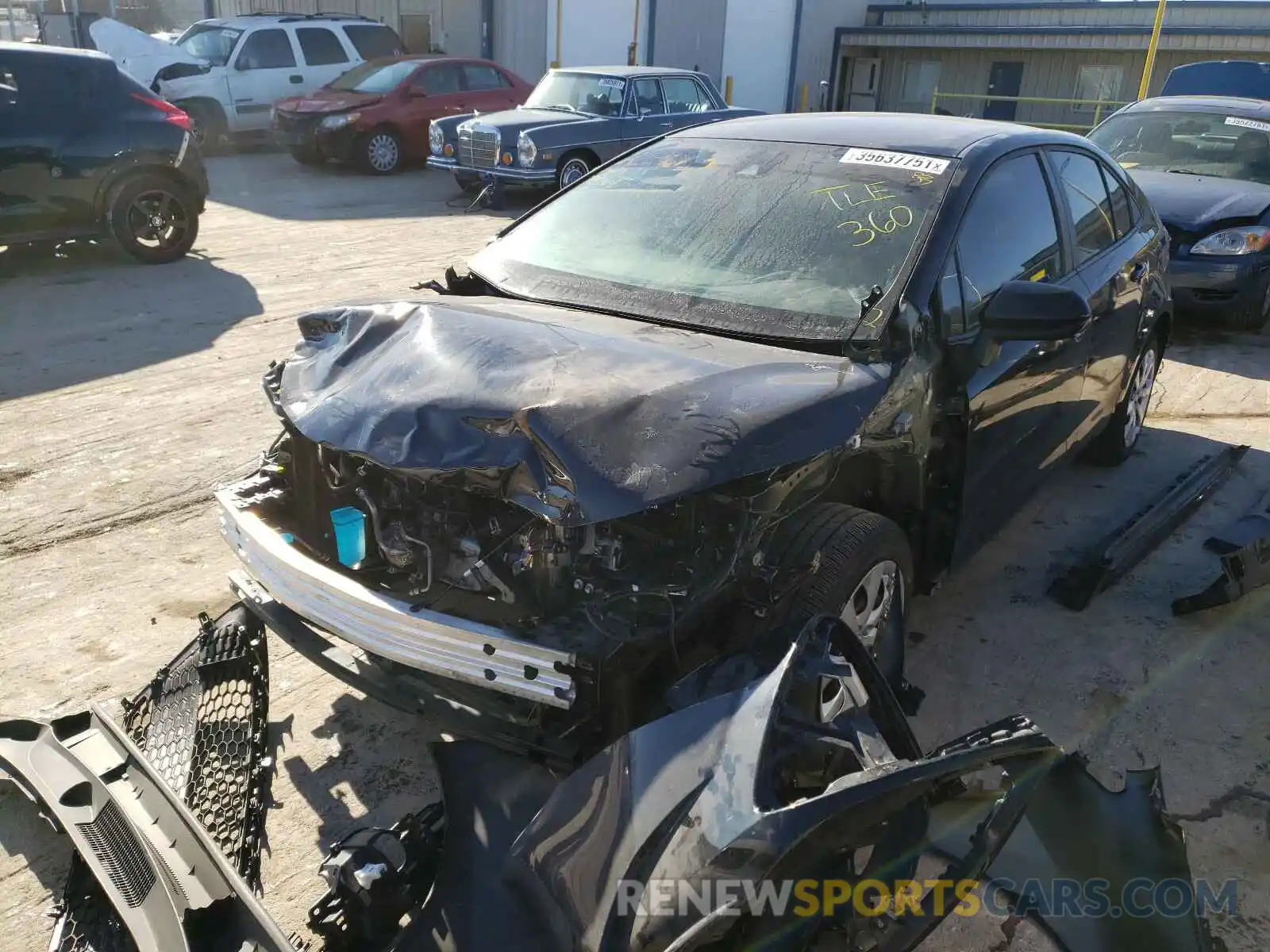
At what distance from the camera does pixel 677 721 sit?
2119 millimetres

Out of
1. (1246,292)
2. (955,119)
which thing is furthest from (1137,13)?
(955,119)

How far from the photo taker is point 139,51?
15992mm

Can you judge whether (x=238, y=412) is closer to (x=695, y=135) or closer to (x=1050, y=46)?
(x=695, y=135)

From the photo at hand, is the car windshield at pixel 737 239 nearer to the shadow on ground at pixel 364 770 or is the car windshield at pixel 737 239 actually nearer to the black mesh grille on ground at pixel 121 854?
the shadow on ground at pixel 364 770

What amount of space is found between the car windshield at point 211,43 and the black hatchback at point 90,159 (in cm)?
784

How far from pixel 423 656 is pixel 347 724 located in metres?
0.96

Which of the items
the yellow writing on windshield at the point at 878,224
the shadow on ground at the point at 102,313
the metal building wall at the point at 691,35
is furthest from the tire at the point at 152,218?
the metal building wall at the point at 691,35

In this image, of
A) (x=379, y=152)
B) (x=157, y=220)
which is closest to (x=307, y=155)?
(x=379, y=152)

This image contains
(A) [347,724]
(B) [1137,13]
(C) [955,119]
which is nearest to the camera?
(A) [347,724]

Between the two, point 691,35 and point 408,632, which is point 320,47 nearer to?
point 691,35

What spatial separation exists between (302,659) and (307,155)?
41.2ft

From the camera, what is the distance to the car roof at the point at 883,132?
12.2 ft

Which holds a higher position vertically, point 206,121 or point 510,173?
point 510,173

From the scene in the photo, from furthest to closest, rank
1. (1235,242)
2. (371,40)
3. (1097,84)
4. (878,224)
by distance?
(1097,84)
(371,40)
(1235,242)
(878,224)
